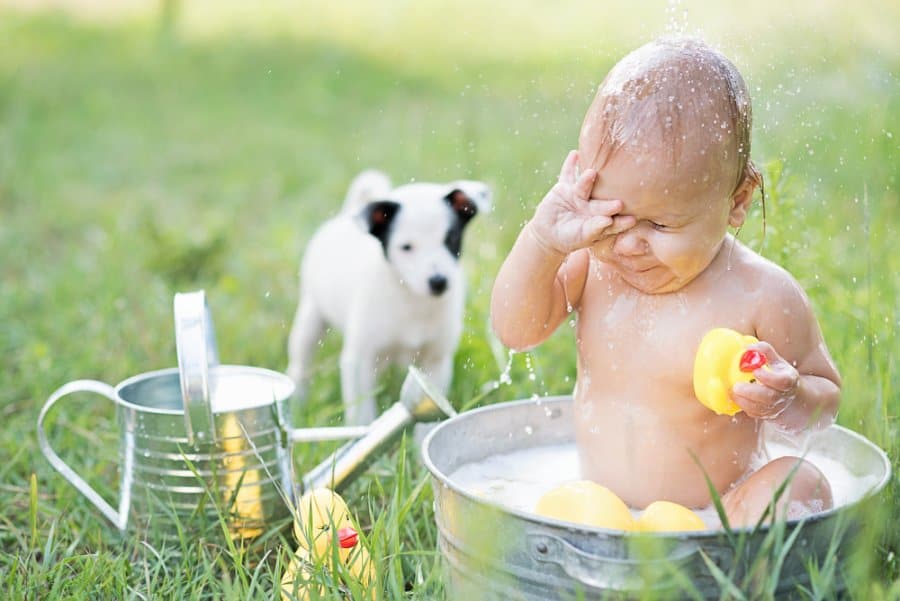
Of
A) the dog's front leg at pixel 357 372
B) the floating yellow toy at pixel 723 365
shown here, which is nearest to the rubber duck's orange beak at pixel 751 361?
the floating yellow toy at pixel 723 365

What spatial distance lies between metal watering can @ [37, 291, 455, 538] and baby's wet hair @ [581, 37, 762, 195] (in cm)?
64

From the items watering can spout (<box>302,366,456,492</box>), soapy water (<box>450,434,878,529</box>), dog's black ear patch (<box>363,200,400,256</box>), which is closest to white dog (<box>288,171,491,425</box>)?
dog's black ear patch (<box>363,200,400,256</box>)

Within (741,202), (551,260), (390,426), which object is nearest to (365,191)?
(390,426)

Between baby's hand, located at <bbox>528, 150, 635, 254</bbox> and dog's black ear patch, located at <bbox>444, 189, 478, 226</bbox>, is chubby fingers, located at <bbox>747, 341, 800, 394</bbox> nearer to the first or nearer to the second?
baby's hand, located at <bbox>528, 150, 635, 254</bbox>

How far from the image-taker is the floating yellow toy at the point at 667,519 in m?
1.59

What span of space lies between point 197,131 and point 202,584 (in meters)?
5.16

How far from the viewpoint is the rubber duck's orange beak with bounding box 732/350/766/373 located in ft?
5.18

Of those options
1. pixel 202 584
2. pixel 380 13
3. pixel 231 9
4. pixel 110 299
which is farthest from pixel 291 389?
pixel 231 9

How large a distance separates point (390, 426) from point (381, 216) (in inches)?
31.5

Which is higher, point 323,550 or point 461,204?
point 461,204

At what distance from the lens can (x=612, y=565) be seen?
145 cm

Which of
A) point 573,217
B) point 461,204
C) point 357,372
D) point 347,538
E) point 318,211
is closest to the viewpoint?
point 573,217

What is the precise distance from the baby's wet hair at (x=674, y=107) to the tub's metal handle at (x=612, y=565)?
1.74ft

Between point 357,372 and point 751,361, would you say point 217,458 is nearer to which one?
point 357,372
